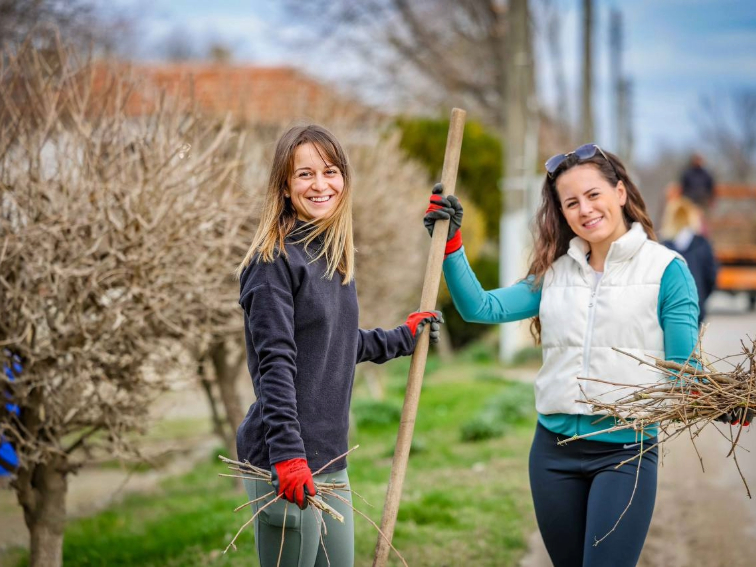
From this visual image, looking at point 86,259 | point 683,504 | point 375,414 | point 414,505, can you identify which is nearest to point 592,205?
point 86,259

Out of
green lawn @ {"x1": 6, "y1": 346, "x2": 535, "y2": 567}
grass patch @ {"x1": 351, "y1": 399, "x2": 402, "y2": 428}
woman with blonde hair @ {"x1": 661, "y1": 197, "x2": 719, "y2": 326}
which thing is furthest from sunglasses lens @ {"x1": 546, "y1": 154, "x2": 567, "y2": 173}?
grass patch @ {"x1": 351, "y1": 399, "x2": 402, "y2": 428}

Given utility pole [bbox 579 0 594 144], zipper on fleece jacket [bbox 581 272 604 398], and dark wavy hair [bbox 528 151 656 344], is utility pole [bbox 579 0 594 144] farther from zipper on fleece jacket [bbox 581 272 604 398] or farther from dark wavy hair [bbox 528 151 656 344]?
zipper on fleece jacket [bbox 581 272 604 398]

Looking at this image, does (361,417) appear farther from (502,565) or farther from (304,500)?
(304,500)

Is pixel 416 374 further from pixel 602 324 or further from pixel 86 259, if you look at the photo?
pixel 86 259

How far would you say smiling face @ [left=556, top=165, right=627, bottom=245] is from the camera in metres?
3.12

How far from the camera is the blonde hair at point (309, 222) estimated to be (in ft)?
8.82

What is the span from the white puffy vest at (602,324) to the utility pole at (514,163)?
10.4 m

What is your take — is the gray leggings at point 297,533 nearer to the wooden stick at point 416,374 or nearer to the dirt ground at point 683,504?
the wooden stick at point 416,374

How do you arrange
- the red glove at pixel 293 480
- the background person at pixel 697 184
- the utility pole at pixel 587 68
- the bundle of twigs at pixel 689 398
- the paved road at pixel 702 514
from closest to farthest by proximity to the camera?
1. the red glove at pixel 293 480
2. the bundle of twigs at pixel 689 398
3. the paved road at pixel 702 514
4. the background person at pixel 697 184
5. the utility pole at pixel 587 68

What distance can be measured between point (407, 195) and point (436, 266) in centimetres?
647

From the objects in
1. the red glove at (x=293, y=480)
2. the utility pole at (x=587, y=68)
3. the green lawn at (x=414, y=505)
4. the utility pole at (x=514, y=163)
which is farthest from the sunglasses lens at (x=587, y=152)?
the utility pole at (x=587, y=68)

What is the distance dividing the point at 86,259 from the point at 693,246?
13.9 ft

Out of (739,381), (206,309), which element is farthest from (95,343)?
(739,381)

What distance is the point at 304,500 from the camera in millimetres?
2473
